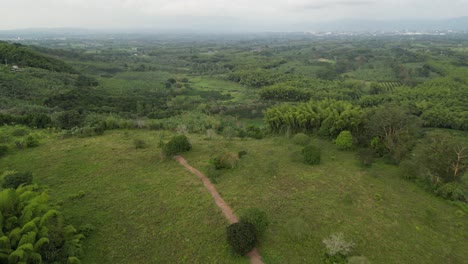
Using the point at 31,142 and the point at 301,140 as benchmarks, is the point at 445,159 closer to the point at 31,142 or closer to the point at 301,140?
the point at 301,140

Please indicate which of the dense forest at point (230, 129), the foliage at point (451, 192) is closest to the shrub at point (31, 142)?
the dense forest at point (230, 129)

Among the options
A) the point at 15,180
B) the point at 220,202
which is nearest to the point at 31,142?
the point at 15,180

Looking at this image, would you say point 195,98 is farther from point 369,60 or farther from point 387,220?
point 369,60

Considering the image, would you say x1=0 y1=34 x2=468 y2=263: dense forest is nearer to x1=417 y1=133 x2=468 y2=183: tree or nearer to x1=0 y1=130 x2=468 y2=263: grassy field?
x1=417 y1=133 x2=468 y2=183: tree

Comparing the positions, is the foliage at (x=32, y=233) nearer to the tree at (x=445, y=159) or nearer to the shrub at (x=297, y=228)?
the shrub at (x=297, y=228)

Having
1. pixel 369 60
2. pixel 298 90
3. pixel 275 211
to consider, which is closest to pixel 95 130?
pixel 275 211

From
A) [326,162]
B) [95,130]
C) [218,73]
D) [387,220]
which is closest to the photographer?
[387,220]
